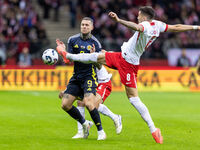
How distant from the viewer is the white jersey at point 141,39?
29.6 feet

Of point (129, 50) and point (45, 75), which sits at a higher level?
point (129, 50)

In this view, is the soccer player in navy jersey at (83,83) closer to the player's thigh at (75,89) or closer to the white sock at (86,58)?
the player's thigh at (75,89)

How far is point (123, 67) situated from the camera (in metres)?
9.31

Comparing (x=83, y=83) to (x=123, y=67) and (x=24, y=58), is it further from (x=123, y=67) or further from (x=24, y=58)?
(x=24, y=58)

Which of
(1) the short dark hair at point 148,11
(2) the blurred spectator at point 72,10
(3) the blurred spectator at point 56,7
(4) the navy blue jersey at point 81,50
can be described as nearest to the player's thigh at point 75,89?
(4) the navy blue jersey at point 81,50

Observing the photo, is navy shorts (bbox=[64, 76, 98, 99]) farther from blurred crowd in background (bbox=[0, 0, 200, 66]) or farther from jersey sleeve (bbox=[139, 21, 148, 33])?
blurred crowd in background (bbox=[0, 0, 200, 66])

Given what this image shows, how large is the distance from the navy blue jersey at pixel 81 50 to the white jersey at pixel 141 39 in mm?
780

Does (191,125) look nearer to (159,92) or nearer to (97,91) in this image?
(97,91)

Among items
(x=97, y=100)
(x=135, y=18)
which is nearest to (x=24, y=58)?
(x=135, y=18)

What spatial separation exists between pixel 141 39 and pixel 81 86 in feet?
5.03

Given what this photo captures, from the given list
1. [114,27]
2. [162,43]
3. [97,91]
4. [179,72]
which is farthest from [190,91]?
[97,91]

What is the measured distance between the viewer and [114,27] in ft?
93.9

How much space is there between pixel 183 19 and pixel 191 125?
1908cm

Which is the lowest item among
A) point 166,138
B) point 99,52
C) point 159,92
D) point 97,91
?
point 159,92
